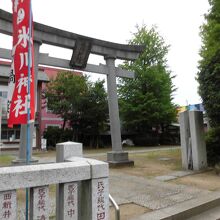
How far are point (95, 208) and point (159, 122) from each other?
25.3 meters

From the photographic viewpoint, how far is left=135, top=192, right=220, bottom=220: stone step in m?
4.92

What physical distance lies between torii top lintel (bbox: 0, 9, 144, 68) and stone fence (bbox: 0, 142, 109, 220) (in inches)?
240

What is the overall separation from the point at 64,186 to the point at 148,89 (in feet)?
82.3

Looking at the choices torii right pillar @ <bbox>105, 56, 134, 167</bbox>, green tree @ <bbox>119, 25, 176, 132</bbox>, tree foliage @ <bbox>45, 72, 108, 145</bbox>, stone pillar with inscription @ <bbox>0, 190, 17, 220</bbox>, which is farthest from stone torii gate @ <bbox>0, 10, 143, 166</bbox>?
green tree @ <bbox>119, 25, 176, 132</bbox>

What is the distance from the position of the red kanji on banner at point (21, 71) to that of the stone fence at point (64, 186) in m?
0.80

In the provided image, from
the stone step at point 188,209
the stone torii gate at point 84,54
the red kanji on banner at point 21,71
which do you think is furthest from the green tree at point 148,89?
the red kanji on banner at point 21,71

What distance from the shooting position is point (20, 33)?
421cm

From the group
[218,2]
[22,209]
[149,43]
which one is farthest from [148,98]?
[22,209]

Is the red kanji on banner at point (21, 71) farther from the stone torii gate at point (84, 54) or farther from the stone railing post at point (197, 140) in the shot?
the stone railing post at point (197, 140)

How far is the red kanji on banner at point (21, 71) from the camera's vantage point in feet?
13.3

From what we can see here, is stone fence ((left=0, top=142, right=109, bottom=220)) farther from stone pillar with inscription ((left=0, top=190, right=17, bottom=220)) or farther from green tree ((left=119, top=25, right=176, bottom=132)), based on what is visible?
green tree ((left=119, top=25, right=176, bottom=132))

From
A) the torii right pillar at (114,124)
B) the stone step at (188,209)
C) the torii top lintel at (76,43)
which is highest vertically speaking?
the torii top lintel at (76,43)

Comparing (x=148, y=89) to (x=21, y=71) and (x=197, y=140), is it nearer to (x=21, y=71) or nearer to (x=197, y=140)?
(x=197, y=140)

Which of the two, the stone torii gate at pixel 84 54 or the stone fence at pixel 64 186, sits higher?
the stone torii gate at pixel 84 54
